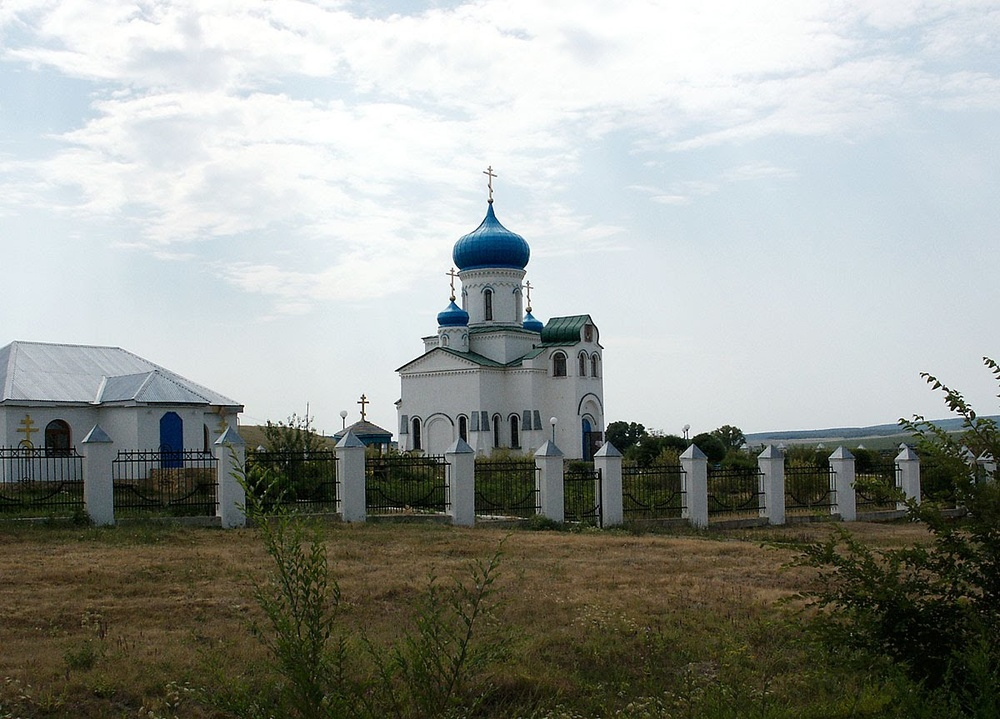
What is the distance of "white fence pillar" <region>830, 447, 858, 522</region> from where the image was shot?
64.2ft

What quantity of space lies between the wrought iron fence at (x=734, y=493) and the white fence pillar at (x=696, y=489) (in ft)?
3.26

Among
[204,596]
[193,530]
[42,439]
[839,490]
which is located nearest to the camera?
[204,596]

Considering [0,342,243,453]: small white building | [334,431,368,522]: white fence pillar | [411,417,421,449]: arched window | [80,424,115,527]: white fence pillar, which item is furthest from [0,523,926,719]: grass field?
[411,417,421,449]: arched window

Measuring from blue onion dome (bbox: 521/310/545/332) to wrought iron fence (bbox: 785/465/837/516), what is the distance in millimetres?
19370

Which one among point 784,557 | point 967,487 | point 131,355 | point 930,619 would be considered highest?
point 131,355

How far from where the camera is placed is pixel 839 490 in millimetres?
19609

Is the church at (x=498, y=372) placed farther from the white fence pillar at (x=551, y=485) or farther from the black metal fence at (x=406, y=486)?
the white fence pillar at (x=551, y=485)

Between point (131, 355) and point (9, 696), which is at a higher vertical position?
point (131, 355)

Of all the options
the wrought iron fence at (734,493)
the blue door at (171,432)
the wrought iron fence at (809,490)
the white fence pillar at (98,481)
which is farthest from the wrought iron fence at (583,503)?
the blue door at (171,432)

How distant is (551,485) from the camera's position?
16953 mm

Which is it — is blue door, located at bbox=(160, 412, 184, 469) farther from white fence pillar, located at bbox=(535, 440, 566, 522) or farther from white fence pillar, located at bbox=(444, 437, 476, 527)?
white fence pillar, located at bbox=(535, 440, 566, 522)

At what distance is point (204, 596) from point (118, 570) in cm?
160

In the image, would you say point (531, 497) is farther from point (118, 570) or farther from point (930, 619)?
point (930, 619)

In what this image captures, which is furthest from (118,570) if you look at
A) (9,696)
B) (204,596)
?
(9,696)
